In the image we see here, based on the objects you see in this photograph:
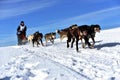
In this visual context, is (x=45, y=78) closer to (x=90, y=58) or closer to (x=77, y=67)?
(x=77, y=67)

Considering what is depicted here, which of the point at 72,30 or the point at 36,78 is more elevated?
the point at 72,30

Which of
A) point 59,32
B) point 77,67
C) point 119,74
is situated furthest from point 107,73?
point 59,32

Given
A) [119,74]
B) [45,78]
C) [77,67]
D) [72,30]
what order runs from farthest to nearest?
[72,30]
[77,67]
[119,74]
[45,78]

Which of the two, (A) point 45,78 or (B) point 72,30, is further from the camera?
(B) point 72,30

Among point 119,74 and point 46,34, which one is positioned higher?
point 46,34

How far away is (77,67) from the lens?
37.1 feet

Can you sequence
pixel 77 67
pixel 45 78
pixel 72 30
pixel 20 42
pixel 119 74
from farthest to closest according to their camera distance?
pixel 20 42 < pixel 72 30 < pixel 77 67 < pixel 119 74 < pixel 45 78

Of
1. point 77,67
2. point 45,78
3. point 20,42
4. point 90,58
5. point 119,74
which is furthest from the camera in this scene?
point 20,42

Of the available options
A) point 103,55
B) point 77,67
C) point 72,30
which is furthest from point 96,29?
point 77,67

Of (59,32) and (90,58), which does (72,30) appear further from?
(59,32)

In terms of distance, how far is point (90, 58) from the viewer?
13773 mm

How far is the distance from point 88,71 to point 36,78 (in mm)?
1856

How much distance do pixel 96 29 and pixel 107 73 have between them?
8694mm

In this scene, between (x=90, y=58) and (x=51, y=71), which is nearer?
(x=51, y=71)
